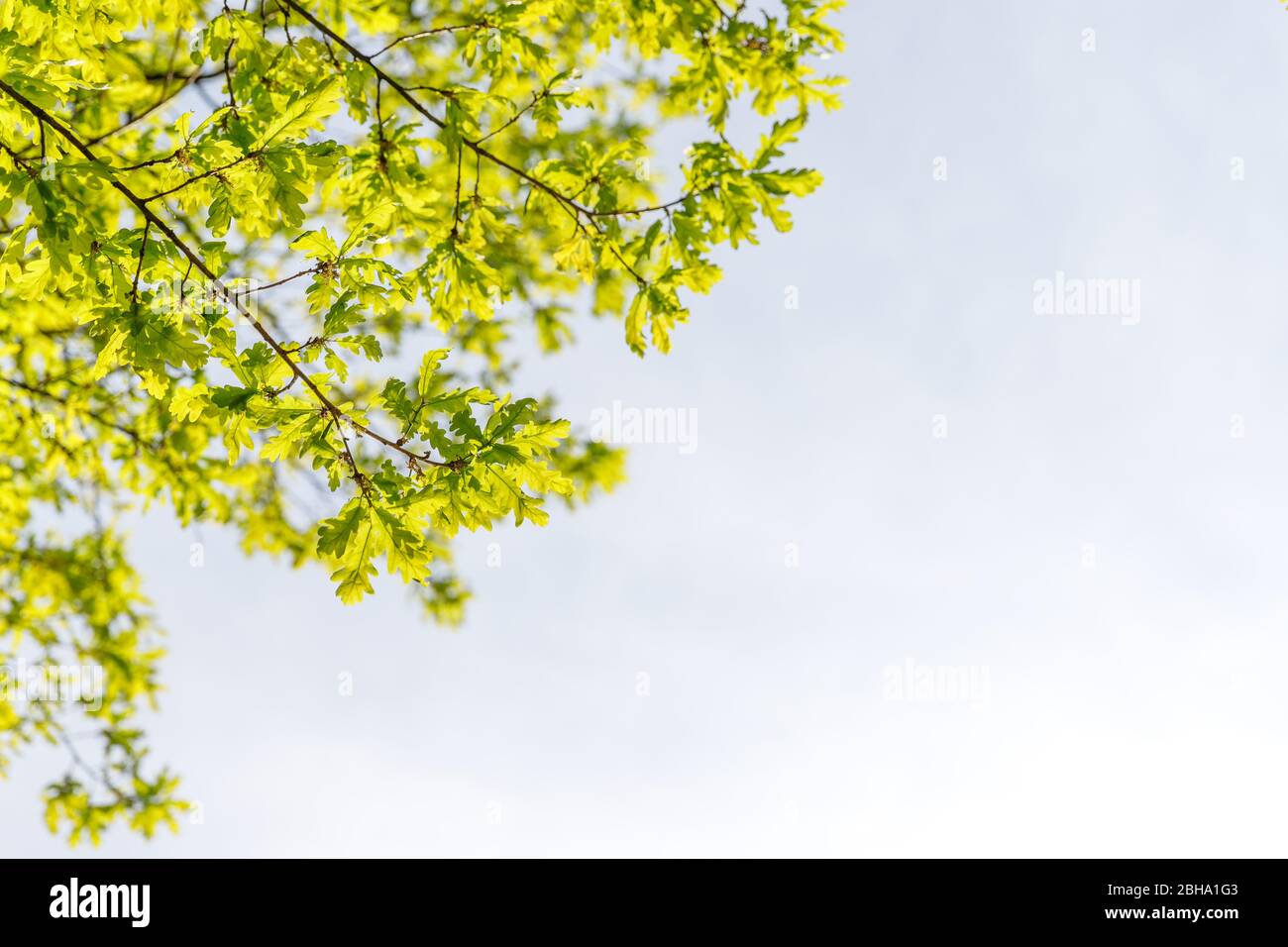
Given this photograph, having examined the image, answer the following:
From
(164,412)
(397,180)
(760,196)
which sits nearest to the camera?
(760,196)

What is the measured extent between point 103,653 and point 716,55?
5.36 meters

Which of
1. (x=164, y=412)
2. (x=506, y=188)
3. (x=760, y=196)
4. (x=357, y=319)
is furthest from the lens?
(x=506, y=188)

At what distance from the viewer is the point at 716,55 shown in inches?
136

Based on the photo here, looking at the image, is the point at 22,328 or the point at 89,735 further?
the point at 89,735

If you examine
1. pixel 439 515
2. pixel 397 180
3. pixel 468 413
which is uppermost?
pixel 397 180

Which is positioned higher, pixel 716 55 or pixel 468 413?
pixel 716 55

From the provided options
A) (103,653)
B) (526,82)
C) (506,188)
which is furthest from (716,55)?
(103,653)

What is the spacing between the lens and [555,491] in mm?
2338

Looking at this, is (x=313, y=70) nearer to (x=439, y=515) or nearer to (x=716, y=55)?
(x=716, y=55)

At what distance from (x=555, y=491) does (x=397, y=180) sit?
5.21ft

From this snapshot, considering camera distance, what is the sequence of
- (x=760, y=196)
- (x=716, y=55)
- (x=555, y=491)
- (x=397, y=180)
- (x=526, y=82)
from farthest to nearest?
(x=526, y=82)
(x=716, y=55)
(x=397, y=180)
(x=760, y=196)
(x=555, y=491)

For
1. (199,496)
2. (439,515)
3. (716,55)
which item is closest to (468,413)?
(439,515)

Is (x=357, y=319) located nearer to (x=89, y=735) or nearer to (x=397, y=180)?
(x=397, y=180)

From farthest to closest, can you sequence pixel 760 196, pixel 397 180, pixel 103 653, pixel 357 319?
pixel 103 653 → pixel 397 180 → pixel 760 196 → pixel 357 319
